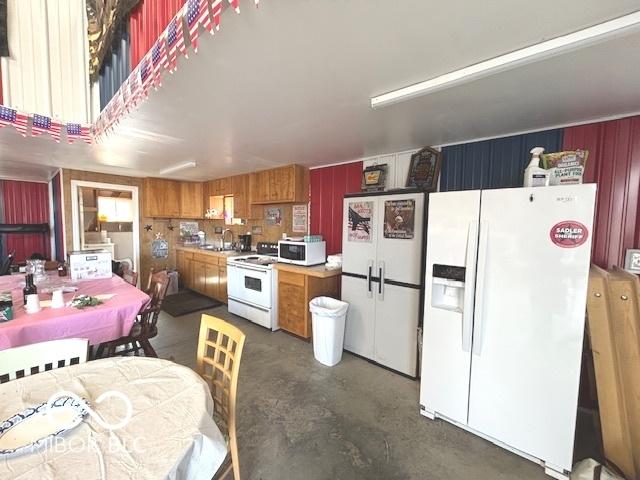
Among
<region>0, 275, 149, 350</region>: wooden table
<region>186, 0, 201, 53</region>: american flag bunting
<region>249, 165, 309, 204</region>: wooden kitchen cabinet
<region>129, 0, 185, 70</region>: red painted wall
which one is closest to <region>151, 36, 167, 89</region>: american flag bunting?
<region>129, 0, 185, 70</region>: red painted wall

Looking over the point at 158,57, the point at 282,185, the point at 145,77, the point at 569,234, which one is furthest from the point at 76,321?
the point at 569,234

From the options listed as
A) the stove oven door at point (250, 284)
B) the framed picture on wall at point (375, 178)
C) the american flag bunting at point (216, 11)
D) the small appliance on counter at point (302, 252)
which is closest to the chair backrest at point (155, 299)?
the stove oven door at point (250, 284)

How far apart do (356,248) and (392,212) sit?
541 mm

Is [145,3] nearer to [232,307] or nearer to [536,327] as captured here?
[536,327]

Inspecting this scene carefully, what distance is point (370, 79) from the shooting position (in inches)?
59.5

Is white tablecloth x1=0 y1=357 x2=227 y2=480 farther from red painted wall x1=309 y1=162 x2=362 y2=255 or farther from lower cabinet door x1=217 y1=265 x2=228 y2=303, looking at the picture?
lower cabinet door x1=217 y1=265 x2=228 y2=303

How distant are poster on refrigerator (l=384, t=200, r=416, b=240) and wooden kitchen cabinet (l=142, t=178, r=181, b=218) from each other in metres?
4.23

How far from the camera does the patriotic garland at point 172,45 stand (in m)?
0.95

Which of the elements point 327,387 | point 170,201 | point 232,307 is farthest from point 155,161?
point 327,387

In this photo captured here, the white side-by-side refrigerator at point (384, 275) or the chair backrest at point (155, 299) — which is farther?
the white side-by-side refrigerator at point (384, 275)

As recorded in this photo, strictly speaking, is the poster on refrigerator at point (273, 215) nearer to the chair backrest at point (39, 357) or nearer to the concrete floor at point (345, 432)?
the concrete floor at point (345, 432)

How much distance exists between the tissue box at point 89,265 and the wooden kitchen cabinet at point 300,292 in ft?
6.20

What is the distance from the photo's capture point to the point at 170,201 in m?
5.03

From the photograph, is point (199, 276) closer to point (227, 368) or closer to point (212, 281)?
point (212, 281)
